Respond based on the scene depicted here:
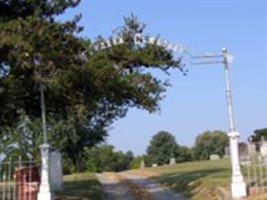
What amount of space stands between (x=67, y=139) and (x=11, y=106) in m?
33.1

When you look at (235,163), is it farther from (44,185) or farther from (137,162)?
(137,162)

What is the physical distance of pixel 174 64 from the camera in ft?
86.1

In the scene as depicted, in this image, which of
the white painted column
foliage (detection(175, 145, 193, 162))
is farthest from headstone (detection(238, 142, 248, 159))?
foliage (detection(175, 145, 193, 162))

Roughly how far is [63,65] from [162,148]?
333 feet

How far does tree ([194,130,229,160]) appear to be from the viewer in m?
127

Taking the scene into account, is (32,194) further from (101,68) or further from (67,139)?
(67,139)

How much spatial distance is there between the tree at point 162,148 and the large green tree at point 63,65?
93.6 metres

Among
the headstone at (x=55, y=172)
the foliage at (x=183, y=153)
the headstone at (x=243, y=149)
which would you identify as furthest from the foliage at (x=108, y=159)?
the headstone at (x=243, y=149)

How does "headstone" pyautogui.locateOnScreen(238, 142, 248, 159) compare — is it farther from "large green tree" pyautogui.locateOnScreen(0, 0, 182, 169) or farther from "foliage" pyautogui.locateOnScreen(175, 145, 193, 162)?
"foliage" pyautogui.locateOnScreen(175, 145, 193, 162)

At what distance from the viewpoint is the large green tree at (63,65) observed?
864 inches

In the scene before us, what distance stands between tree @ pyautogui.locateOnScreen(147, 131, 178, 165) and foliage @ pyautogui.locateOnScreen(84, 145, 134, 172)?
4.73m

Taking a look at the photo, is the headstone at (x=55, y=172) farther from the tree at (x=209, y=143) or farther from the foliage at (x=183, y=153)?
the tree at (x=209, y=143)

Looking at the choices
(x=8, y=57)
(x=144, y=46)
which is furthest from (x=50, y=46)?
(x=144, y=46)

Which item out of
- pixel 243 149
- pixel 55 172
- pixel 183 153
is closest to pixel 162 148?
pixel 183 153
